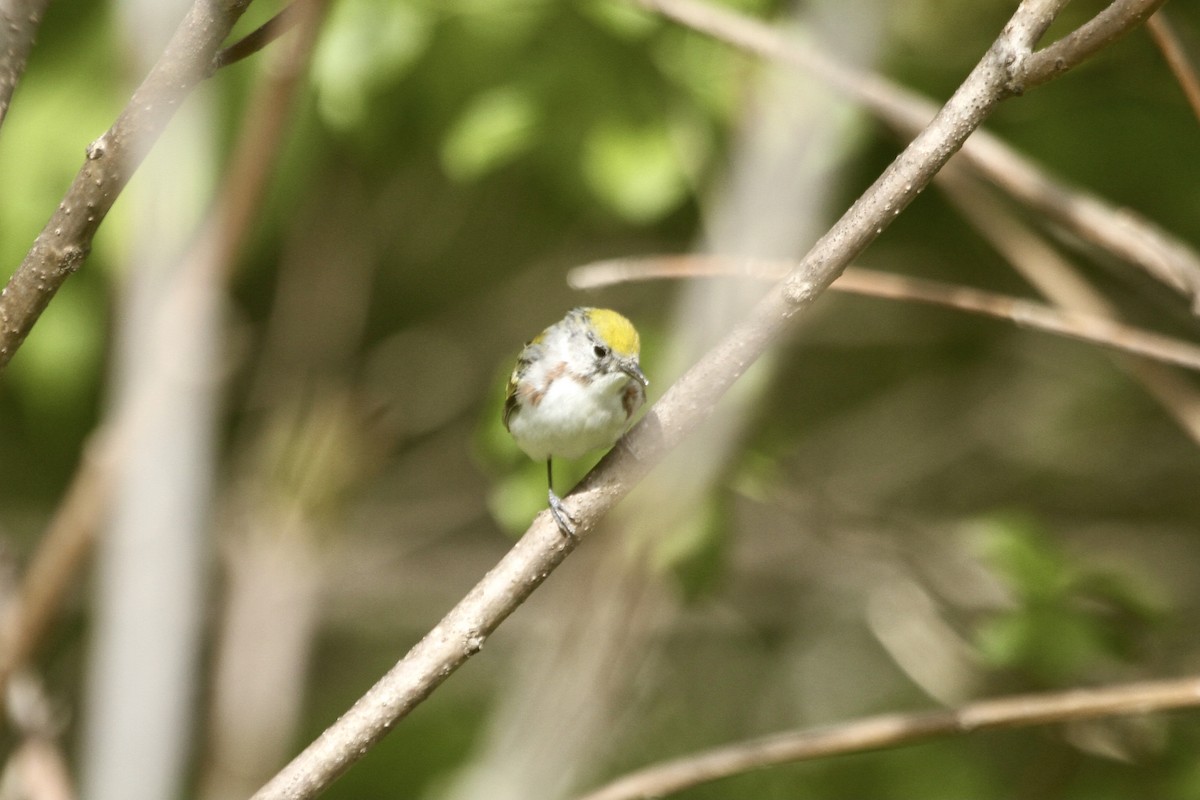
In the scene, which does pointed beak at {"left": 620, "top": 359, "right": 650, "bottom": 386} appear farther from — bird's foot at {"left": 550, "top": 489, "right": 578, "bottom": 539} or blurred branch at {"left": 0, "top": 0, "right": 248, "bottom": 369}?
blurred branch at {"left": 0, "top": 0, "right": 248, "bottom": 369}

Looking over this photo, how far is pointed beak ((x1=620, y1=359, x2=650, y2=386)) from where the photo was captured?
230 cm

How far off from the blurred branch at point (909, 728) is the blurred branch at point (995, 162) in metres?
0.68

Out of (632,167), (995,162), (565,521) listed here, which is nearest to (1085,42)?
(565,521)

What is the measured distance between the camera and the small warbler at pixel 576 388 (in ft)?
7.34

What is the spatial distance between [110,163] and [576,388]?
1.30m

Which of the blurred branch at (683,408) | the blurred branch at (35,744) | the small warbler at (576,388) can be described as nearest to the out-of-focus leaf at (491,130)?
the small warbler at (576,388)

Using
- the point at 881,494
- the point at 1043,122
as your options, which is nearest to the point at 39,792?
the point at 1043,122

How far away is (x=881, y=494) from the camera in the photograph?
439 cm

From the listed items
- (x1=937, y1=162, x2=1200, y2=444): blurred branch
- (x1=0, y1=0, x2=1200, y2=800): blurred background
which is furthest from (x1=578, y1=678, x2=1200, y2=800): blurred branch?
(x1=937, y1=162, x2=1200, y2=444): blurred branch

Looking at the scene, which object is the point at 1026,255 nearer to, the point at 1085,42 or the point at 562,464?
the point at 562,464

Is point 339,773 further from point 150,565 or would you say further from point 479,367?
point 479,367

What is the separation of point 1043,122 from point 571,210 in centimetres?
119

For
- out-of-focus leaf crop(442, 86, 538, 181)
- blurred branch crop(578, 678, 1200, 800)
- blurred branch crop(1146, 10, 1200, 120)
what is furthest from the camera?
out-of-focus leaf crop(442, 86, 538, 181)

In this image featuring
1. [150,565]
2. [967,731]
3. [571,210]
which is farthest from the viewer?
[571,210]
